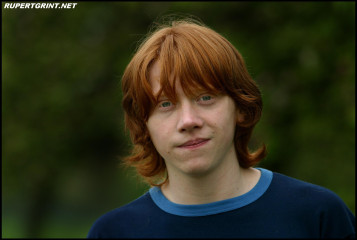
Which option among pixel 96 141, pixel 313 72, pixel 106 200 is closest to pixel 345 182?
pixel 313 72

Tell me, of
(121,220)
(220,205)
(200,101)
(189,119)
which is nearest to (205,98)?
(200,101)

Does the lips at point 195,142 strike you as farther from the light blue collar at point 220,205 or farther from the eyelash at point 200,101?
the light blue collar at point 220,205

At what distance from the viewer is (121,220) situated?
233 centimetres

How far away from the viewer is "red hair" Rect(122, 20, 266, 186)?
2221mm

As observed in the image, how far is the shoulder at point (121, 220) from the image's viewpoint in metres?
2.31

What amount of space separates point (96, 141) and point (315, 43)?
5162 mm

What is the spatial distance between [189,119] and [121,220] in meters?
0.59

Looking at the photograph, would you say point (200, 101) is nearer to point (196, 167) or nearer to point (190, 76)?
point (190, 76)

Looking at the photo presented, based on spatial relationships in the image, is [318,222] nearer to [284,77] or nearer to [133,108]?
[133,108]

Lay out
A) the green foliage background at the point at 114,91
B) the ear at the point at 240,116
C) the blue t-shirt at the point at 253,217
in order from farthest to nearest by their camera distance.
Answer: the green foliage background at the point at 114,91 < the ear at the point at 240,116 < the blue t-shirt at the point at 253,217

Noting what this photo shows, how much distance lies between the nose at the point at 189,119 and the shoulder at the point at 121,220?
0.43 meters

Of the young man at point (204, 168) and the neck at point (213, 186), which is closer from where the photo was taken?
the young man at point (204, 168)

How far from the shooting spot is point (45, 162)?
31.0ft

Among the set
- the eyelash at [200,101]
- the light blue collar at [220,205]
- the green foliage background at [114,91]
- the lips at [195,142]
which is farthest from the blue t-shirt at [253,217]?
the green foliage background at [114,91]
